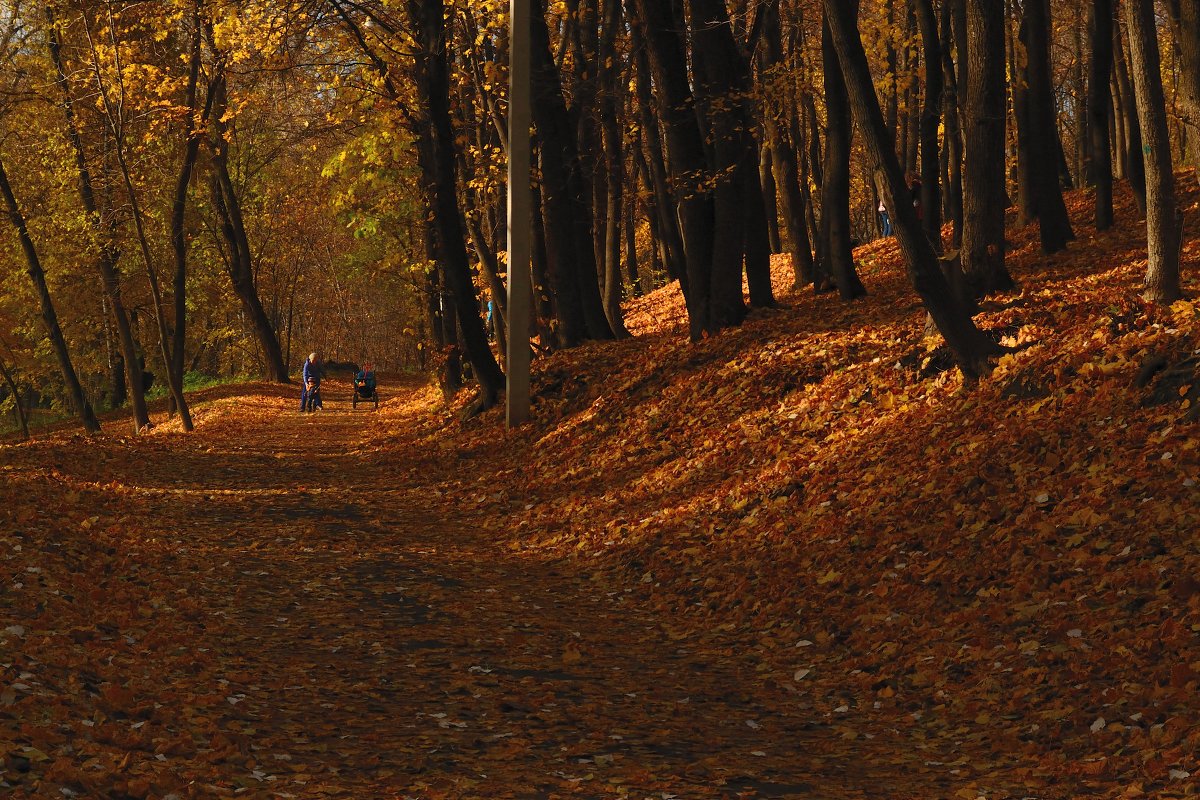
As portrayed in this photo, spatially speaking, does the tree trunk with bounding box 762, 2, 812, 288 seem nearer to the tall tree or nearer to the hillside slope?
the tall tree

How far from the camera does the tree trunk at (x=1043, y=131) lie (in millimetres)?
16969

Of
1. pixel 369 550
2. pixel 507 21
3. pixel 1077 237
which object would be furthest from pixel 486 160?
pixel 369 550

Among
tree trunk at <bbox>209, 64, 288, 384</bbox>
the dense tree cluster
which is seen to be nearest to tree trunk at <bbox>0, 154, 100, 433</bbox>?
the dense tree cluster

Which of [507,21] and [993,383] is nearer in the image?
[993,383]

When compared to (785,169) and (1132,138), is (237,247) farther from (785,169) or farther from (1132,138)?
(1132,138)

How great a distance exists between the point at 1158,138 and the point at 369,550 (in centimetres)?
833

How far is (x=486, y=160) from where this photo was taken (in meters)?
20.7

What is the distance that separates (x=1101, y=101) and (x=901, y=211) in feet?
33.0

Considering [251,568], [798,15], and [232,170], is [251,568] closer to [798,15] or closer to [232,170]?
[798,15]

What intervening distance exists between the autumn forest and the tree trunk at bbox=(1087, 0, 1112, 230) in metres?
0.06

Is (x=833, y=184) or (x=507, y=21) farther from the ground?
(x=507, y=21)

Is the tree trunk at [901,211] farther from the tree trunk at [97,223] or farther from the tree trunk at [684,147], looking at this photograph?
the tree trunk at [97,223]

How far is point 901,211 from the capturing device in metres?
9.73

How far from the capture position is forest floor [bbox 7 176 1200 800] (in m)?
5.07
